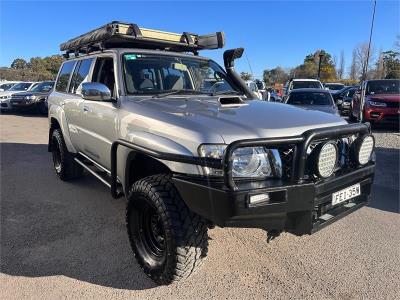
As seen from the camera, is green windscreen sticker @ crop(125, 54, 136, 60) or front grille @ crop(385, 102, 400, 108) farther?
front grille @ crop(385, 102, 400, 108)

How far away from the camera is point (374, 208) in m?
5.14

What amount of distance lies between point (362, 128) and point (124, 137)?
6.93ft

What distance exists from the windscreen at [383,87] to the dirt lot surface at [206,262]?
7.99m

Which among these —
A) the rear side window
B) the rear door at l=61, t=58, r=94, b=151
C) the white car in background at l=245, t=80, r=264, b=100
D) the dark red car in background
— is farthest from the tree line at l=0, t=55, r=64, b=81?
the rear door at l=61, t=58, r=94, b=151

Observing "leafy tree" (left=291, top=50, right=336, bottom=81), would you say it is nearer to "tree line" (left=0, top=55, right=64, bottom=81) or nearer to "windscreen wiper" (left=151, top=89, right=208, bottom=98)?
"tree line" (left=0, top=55, right=64, bottom=81)

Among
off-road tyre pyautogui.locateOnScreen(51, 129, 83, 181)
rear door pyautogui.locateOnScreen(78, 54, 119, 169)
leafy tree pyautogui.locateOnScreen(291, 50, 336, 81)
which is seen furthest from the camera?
leafy tree pyautogui.locateOnScreen(291, 50, 336, 81)

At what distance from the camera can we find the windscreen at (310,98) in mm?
11836

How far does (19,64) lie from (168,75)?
2398 inches

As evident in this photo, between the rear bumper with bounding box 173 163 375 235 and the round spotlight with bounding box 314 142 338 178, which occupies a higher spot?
the round spotlight with bounding box 314 142 338 178

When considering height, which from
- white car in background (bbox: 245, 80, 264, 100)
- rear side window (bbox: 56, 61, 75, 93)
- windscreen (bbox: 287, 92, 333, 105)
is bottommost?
windscreen (bbox: 287, 92, 333, 105)

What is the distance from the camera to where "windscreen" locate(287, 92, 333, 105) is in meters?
11.8

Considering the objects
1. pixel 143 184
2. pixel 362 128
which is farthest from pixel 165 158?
pixel 362 128

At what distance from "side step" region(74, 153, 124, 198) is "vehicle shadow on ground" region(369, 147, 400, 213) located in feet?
11.0

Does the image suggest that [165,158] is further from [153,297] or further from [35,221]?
[35,221]
